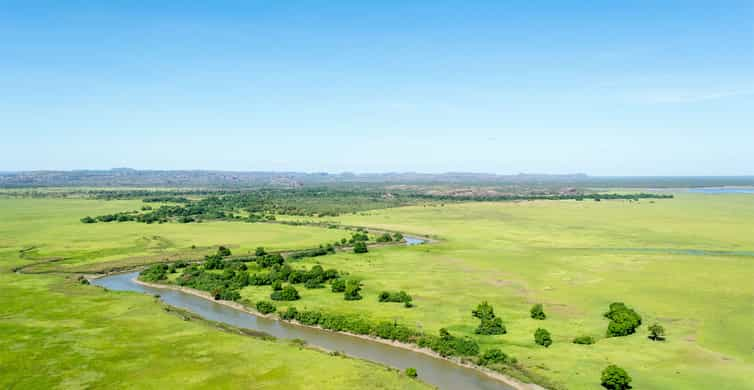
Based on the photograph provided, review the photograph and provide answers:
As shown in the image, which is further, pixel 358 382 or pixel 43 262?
pixel 43 262

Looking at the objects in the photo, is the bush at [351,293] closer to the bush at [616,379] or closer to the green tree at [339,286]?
the green tree at [339,286]

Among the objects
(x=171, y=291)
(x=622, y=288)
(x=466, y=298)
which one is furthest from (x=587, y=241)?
(x=171, y=291)

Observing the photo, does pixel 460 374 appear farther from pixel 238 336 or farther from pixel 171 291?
pixel 171 291

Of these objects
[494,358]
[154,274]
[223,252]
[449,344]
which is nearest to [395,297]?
[449,344]

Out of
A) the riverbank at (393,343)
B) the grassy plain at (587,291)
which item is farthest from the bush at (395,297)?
the riverbank at (393,343)

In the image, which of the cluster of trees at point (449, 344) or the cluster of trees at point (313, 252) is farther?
the cluster of trees at point (313, 252)

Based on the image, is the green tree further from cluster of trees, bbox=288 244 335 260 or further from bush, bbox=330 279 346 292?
cluster of trees, bbox=288 244 335 260
